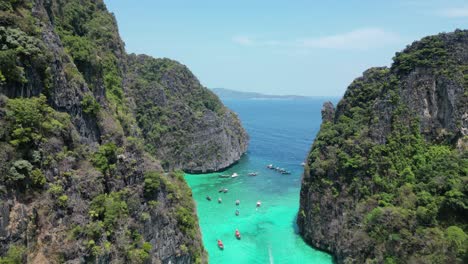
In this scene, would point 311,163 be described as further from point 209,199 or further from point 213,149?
point 213,149

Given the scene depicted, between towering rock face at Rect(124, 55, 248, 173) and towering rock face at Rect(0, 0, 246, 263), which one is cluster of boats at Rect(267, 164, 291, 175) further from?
towering rock face at Rect(0, 0, 246, 263)

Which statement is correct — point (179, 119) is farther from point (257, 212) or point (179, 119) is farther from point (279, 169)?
point (257, 212)

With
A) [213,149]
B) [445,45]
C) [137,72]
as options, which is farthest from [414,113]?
[137,72]

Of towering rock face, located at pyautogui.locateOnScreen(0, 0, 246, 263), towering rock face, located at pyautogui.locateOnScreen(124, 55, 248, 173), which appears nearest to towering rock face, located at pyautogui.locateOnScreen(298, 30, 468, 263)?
towering rock face, located at pyautogui.locateOnScreen(0, 0, 246, 263)

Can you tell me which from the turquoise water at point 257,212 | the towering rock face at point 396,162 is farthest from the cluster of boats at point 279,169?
the towering rock face at point 396,162

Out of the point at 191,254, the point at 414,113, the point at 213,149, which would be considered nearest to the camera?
the point at 191,254

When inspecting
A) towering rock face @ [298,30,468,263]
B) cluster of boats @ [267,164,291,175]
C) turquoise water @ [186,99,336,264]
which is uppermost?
towering rock face @ [298,30,468,263]
